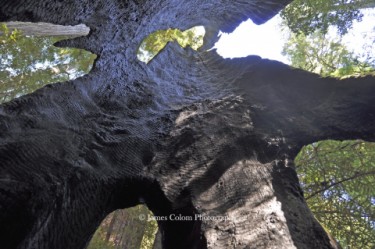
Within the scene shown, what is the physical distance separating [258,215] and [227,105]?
127 cm

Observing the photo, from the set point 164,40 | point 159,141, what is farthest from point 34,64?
point 159,141

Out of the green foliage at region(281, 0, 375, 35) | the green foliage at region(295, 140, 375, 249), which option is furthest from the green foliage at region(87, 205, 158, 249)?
the green foliage at region(281, 0, 375, 35)

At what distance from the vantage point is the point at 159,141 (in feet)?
7.87

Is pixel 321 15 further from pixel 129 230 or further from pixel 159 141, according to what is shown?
pixel 129 230

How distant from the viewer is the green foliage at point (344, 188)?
241 inches

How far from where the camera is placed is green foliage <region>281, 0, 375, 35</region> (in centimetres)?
543

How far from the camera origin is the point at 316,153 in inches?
259

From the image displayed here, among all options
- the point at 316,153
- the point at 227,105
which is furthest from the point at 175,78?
the point at 316,153

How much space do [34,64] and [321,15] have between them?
25.2 ft

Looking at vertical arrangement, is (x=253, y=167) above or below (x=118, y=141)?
below

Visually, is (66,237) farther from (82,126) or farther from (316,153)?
(316,153)

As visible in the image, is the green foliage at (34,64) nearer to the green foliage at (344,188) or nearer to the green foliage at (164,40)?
the green foliage at (164,40)

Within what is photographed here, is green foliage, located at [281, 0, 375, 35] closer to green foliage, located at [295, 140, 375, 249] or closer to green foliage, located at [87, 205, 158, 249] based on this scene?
green foliage, located at [295, 140, 375, 249]

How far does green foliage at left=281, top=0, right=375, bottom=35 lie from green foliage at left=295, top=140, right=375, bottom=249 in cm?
245
